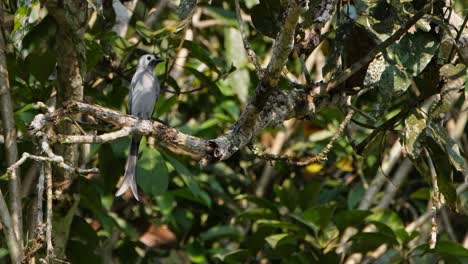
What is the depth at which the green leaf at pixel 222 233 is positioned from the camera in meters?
4.44

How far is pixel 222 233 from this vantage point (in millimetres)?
4477

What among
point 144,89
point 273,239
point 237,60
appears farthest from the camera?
point 237,60

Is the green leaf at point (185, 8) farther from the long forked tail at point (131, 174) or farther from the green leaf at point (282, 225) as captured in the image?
the green leaf at point (282, 225)

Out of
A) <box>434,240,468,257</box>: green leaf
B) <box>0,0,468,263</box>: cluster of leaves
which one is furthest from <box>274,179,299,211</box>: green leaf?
<box>434,240,468,257</box>: green leaf

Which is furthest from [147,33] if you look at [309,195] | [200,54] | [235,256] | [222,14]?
[309,195]

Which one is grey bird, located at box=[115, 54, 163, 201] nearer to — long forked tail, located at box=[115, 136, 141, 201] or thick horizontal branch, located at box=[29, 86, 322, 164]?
long forked tail, located at box=[115, 136, 141, 201]

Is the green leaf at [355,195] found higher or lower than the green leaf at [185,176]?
lower

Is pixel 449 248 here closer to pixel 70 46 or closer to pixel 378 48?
pixel 378 48

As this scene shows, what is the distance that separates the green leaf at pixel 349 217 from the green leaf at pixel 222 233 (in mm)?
664

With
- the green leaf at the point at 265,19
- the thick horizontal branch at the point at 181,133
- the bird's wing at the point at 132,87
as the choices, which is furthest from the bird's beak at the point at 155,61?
the thick horizontal branch at the point at 181,133

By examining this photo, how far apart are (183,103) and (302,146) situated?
80 cm

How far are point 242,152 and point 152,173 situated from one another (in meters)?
1.47

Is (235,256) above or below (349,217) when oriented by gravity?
below

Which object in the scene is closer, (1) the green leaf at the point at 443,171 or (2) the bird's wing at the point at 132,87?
(1) the green leaf at the point at 443,171
